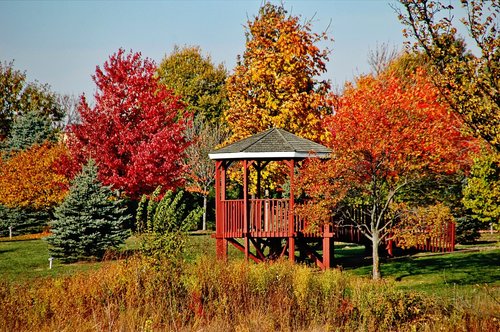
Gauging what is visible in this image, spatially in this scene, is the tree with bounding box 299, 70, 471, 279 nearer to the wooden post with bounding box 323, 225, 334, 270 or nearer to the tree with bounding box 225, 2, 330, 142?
the wooden post with bounding box 323, 225, 334, 270

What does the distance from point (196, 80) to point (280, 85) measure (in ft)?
80.9

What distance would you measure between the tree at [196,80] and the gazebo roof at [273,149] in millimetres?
25349

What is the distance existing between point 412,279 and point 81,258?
1027 cm

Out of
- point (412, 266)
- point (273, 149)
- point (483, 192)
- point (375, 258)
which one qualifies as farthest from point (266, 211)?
point (483, 192)

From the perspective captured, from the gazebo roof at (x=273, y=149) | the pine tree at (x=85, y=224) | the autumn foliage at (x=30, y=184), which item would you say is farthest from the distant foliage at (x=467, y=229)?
the autumn foliage at (x=30, y=184)

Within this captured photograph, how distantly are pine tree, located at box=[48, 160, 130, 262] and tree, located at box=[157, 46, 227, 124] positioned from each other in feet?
76.5

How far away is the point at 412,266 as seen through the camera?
19.5m

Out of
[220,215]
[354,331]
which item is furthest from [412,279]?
[354,331]

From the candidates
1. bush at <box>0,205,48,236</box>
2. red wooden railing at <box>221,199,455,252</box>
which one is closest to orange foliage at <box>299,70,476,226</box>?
red wooden railing at <box>221,199,455,252</box>

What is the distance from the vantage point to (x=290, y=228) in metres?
18.8

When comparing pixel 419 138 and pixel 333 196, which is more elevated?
pixel 419 138

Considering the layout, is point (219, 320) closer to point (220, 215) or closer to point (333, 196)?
point (333, 196)

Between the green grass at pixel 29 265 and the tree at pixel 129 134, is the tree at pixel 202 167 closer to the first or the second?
the tree at pixel 129 134

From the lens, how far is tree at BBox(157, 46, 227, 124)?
4578cm
